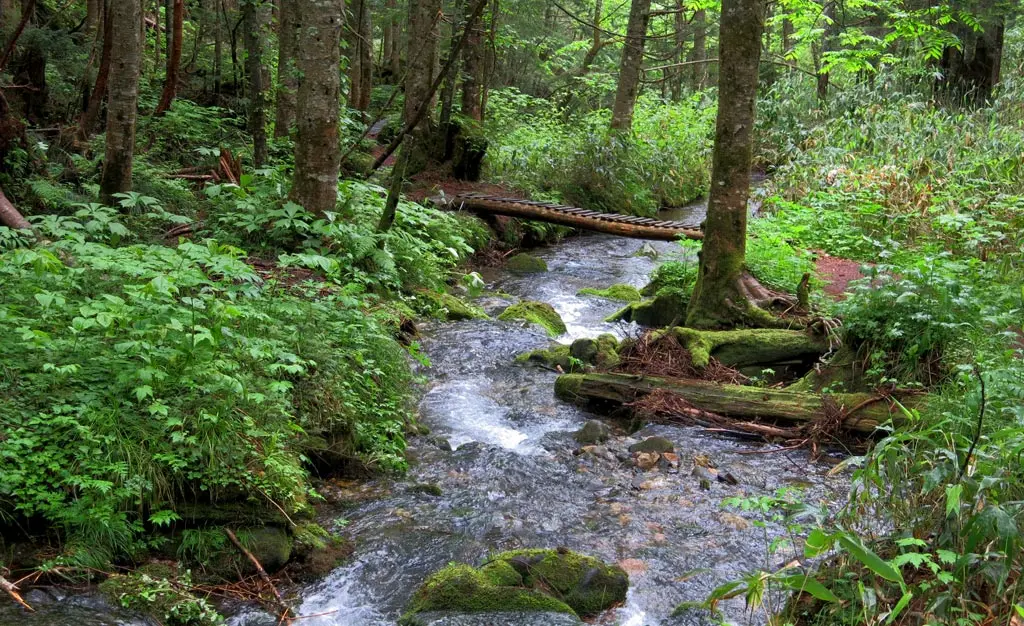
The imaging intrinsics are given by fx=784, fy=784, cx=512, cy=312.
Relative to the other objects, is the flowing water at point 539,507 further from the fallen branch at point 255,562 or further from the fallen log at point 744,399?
the fallen log at point 744,399

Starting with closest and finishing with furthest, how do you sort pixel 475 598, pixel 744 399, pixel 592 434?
1. pixel 475 598
2. pixel 592 434
3. pixel 744 399

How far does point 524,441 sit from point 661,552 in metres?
2.05

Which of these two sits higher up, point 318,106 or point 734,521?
point 318,106

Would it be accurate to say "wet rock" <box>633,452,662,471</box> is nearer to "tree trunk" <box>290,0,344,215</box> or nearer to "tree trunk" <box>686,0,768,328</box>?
"tree trunk" <box>686,0,768,328</box>

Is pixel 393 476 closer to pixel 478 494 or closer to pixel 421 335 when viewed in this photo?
pixel 478 494

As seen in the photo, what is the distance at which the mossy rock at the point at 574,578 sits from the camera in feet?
14.2

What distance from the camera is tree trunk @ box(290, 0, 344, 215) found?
26.5 ft

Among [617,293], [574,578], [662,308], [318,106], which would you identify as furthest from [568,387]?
[617,293]

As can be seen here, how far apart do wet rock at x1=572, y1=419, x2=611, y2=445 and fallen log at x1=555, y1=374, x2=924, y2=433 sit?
673mm

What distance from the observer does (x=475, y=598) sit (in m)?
4.22

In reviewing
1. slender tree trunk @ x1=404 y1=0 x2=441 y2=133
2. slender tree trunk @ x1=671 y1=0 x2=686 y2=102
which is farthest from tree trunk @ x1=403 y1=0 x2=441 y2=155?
slender tree trunk @ x1=671 y1=0 x2=686 y2=102

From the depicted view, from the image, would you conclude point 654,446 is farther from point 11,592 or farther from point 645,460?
Result: point 11,592

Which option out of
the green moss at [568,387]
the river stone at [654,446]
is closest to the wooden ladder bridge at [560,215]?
the green moss at [568,387]

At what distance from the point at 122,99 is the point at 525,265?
7.11 m
